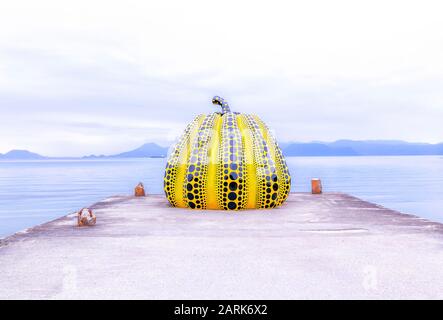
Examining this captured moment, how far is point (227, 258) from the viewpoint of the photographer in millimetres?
6035

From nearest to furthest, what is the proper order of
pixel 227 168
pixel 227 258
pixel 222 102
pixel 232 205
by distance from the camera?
pixel 227 258, pixel 227 168, pixel 232 205, pixel 222 102

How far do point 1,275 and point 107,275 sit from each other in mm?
1213

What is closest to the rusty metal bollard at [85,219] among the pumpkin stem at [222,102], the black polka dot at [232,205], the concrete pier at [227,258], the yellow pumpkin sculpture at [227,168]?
the concrete pier at [227,258]

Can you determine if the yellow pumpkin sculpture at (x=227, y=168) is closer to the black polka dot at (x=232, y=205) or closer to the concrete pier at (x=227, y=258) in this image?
the black polka dot at (x=232, y=205)

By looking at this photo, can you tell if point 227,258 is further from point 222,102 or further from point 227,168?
point 222,102

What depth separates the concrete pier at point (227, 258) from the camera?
15.4 feet

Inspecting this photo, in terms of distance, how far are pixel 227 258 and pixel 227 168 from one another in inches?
184

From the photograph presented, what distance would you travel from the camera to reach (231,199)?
10703 millimetres

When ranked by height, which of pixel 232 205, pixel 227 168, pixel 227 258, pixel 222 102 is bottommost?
pixel 227 258

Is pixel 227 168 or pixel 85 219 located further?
pixel 227 168

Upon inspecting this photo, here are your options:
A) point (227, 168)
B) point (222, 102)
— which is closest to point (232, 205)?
point (227, 168)

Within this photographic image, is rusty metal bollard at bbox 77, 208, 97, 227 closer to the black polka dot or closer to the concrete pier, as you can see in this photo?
the concrete pier
